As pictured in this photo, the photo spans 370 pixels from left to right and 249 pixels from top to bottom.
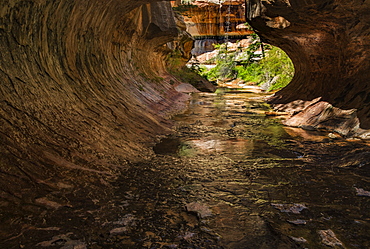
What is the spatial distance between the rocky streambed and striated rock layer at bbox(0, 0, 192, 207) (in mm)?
434

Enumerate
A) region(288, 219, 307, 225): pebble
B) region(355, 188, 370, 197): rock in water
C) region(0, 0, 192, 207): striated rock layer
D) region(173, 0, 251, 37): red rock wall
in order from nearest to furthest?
region(288, 219, 307, 225): pebble, region(0, 0, 192, 207): striated rock layer, region(355, 188, 370, 197): rock in water, region(173, 0, 251, 37): red rock wall

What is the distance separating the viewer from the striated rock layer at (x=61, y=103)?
10.9ft

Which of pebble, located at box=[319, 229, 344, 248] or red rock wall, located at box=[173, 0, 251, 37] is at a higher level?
red rock wall, located at box=[173, 0, 251, 37]

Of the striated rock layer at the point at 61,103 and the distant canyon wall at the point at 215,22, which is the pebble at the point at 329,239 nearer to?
the striated rock layer at the point at 61,103

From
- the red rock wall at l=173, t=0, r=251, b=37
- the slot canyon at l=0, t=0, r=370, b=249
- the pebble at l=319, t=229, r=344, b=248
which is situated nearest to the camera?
the pebble at l=319, t=229, r=344, b=248

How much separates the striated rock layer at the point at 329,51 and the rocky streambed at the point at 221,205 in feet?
8.08

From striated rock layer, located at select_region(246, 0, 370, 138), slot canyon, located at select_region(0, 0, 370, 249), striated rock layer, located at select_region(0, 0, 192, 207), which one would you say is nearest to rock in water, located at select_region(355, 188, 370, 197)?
slot canyon, located at select_region(0, 0, 370, 249)

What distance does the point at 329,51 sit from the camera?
9555 millimetres

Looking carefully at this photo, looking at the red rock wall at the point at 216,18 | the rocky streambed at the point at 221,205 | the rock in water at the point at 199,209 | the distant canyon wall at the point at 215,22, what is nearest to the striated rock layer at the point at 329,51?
the rocky streambed at the point at 221,205

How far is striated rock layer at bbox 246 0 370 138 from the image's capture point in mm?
6852

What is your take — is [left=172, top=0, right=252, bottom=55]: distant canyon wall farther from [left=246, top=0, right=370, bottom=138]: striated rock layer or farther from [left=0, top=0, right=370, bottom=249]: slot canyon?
[left=0, top=0, right=370, bottom=249]: slot canyon

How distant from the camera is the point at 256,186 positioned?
382 cm

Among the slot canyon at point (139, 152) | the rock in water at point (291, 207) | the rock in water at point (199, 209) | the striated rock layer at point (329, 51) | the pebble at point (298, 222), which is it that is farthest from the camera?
the striated rock layer at point (329, 51)

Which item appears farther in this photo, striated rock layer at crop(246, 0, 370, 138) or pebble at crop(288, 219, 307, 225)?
striated rock layer at crop(246, 0, 370, 138)
